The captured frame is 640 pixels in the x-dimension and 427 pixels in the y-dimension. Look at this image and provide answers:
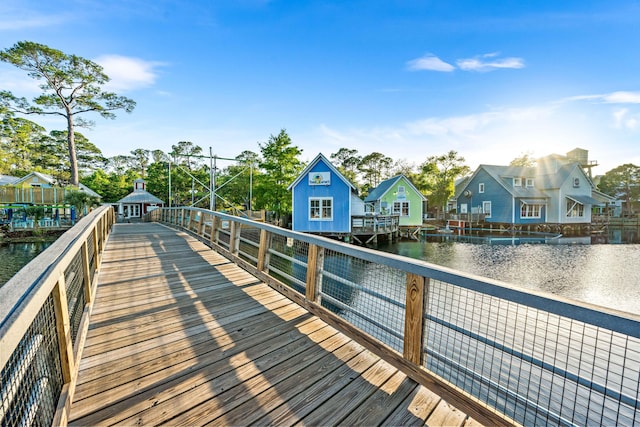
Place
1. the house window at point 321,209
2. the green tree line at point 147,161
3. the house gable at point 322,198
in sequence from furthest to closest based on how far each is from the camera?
the green tree line at point 147,161
the house window at point 321,209
the house gable at point 322,198

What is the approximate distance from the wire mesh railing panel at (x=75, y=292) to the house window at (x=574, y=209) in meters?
35.1

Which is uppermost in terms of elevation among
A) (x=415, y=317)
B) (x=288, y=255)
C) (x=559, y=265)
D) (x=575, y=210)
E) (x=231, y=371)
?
(x=575, y=210)

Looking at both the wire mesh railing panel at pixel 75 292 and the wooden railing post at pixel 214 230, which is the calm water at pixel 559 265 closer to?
the wooden railing post at pixel 214 230

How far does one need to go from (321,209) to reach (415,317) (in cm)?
1617

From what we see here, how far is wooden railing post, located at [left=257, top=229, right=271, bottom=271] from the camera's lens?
13.6 ft

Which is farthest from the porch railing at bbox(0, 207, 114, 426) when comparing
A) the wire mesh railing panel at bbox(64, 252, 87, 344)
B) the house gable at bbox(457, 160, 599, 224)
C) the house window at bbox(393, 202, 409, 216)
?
the house gable at bbox(457, 160, 599, 224)

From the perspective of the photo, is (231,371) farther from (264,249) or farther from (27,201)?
(27,201)

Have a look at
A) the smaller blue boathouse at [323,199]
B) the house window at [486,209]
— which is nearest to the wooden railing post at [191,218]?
the smaller blue boathouse at [323,199]

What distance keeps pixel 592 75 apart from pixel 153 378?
889 inches

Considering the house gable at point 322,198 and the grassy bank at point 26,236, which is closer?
the grassy bank at point 26,236

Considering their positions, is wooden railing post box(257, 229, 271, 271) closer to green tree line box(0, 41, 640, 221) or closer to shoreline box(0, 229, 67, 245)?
green tree line box(0, 41, 640, 221)

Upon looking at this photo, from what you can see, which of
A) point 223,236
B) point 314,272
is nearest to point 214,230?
point 223,236

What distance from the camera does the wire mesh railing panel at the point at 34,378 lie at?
1248 mm

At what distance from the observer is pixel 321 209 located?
18.0 m
